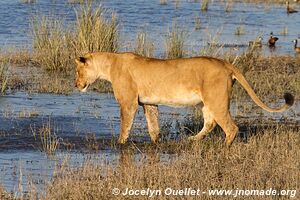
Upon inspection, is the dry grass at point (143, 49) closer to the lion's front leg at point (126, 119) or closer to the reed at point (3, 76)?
the reed at point (3, 76)

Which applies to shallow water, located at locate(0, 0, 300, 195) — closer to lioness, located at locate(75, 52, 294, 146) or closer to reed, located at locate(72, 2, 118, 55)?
lioness, located at locate(75, 52, 294, 146)

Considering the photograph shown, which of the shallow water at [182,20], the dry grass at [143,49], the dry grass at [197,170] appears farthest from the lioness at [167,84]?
the shallow water at [182,20]

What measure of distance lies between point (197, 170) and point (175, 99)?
2.00 m

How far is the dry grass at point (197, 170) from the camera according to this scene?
8055 millimetres

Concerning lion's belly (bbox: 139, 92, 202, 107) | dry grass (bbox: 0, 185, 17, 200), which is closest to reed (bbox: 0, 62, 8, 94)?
A: lion's belly (bbox: 139, 92, 202, 107)

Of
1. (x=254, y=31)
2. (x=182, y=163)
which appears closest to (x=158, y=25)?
(x=254, y=31)

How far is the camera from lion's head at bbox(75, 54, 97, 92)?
11352 mm

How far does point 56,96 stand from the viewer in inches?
559

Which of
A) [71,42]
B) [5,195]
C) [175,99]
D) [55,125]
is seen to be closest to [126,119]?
[175,99]

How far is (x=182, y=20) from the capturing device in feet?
84.3

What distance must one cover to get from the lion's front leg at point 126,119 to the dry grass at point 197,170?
0.86 feet

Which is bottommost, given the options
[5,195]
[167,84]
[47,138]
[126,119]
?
[47,138]

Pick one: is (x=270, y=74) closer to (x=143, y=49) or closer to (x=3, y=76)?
(x=143, y=49)

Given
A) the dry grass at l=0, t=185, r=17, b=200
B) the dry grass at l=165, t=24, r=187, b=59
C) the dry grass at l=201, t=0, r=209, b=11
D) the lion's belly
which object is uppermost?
the dry grass at l=0, t=185, r=17, b=200
